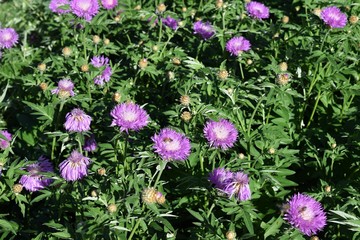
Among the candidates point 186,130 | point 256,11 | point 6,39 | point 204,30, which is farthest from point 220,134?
point 6,39

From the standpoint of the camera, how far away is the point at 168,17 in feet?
13.3

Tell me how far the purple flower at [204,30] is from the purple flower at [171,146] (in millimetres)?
1423

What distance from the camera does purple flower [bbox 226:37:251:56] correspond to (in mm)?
3459

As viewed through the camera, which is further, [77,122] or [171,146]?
[77,122]

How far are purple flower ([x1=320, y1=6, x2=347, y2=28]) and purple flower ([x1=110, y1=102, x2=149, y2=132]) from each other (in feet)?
4.63

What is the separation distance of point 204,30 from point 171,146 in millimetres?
1558

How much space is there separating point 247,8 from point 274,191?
1.55m

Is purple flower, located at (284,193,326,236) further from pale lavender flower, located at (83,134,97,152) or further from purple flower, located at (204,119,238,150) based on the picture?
pale lavender flower, located at (83,134,97,152)

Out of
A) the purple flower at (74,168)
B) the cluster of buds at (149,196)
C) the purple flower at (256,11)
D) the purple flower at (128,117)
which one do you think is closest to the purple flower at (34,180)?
the purple flower at (74,168)

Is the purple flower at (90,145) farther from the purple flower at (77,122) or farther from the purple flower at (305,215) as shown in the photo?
the purple flower at (305,215)

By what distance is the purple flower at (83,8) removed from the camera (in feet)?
11.1

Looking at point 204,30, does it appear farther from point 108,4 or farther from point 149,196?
point 149,196

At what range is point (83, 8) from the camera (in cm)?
340

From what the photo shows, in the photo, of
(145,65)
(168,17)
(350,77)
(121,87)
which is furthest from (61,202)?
(350,77)
